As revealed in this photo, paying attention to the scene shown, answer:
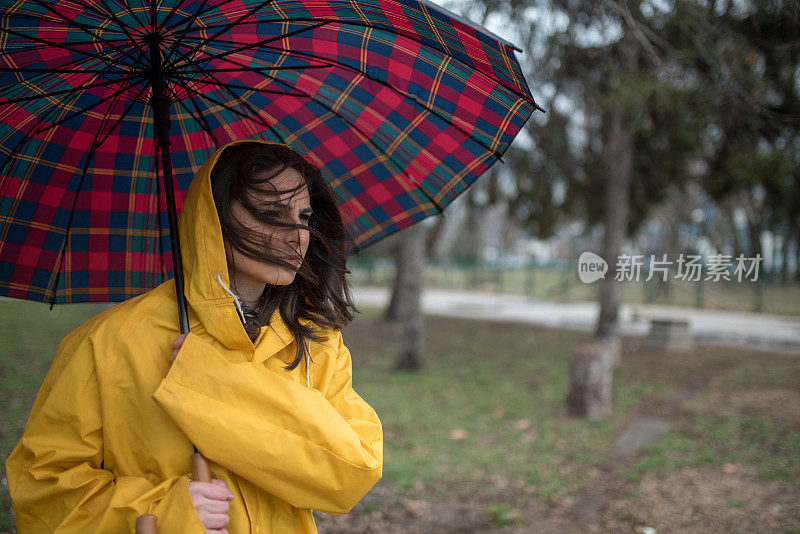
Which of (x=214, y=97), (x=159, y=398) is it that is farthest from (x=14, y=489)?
(x=214, y=97)

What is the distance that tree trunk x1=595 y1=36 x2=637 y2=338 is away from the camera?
9.02 metres

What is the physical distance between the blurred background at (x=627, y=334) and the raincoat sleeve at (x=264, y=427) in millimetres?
2681

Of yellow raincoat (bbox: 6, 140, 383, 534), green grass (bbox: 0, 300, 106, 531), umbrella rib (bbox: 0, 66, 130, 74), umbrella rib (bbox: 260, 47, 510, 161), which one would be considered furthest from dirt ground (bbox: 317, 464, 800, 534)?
umbrella rib (bbox: 0, 66, 130, 74)

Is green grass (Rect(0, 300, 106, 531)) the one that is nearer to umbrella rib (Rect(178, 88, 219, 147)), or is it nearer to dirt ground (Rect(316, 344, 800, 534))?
dirt ground (Rect(316, 344, 800, 534))

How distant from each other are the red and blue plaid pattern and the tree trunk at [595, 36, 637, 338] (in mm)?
7321

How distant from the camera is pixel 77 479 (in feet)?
4.51

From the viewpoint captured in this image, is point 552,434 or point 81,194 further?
point 552,434

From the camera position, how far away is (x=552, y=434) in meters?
6.30

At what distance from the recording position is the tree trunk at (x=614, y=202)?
9023mm

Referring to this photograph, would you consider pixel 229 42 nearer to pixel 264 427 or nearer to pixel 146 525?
pixel 264 427

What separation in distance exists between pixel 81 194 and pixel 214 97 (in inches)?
24.5

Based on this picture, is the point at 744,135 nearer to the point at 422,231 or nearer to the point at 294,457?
the point at 422,231

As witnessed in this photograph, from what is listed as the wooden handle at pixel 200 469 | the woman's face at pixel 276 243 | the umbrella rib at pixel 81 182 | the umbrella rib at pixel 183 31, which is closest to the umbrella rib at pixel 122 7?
the umbrella rib at pixel 183 31

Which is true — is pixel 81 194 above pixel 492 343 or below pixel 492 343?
above
